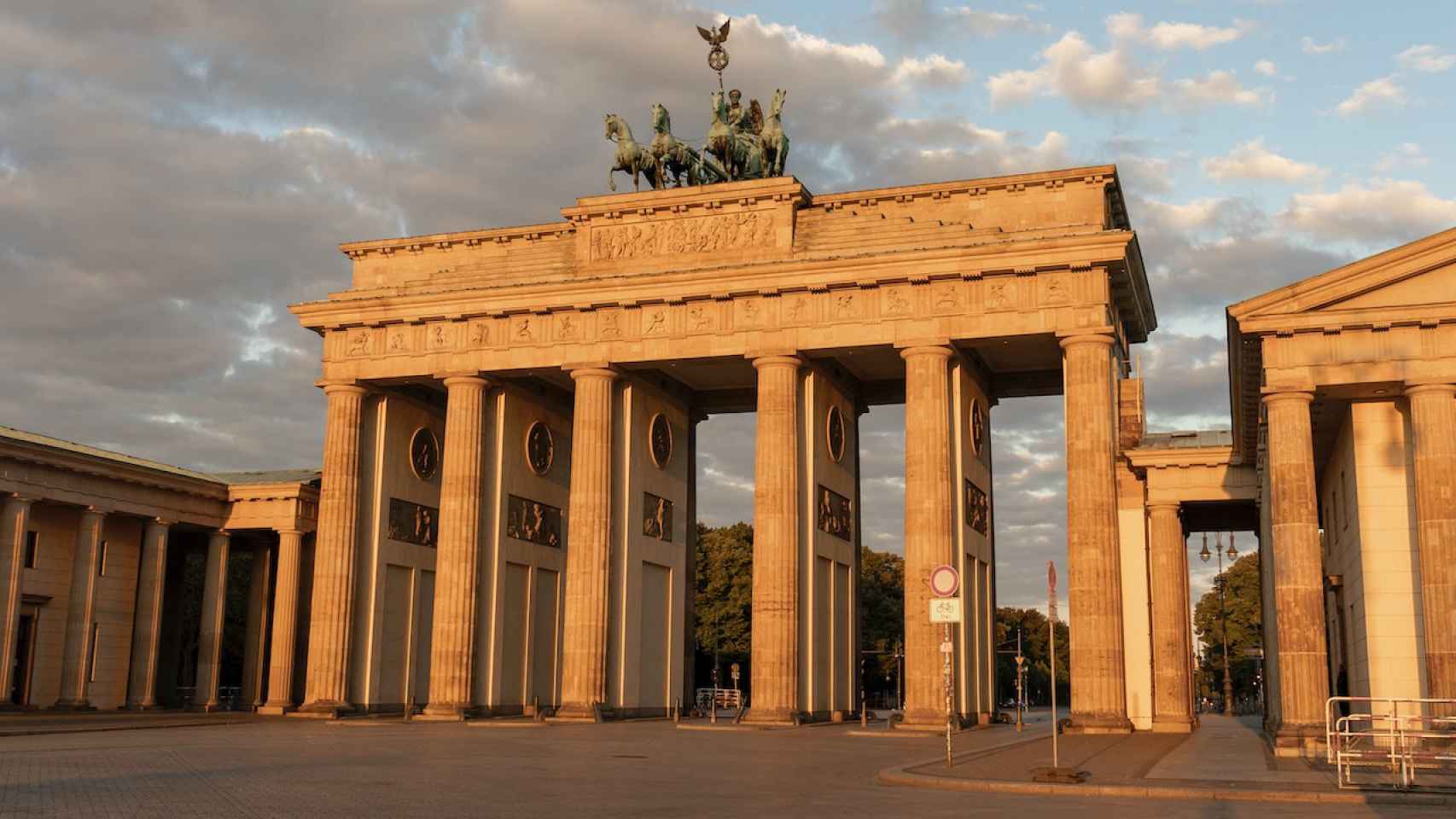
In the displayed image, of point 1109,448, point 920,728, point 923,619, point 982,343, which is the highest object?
point 982,343

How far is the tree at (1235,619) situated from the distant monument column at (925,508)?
2701 inches

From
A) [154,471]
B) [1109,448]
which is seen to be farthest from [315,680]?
[1109,448]

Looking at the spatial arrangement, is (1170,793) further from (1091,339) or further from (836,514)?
(836,514)

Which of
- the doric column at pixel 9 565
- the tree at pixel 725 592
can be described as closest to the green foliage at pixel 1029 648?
the tree at pixel 725 592

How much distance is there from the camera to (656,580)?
5322cm

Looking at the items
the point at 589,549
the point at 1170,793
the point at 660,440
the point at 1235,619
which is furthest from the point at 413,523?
the point at 1235,619

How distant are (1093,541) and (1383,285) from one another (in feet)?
50.4

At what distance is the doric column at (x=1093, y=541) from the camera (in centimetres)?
4109

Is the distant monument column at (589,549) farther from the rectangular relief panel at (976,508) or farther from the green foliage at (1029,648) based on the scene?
the green foliage at (1029,648)

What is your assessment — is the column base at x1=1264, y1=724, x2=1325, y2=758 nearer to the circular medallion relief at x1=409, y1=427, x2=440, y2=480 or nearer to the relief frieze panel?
the relief frieze panel

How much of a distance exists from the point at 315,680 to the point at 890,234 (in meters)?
25.8

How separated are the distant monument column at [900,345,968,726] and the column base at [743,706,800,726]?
3.65 metres

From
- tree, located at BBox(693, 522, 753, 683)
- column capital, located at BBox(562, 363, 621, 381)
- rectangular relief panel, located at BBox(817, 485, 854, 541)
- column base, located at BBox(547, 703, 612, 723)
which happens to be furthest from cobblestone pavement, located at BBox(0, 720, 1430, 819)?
tree, located at BBox(693, 522, 753, 683)

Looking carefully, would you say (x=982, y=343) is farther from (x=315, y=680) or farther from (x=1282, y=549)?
(x=315, y=680)
